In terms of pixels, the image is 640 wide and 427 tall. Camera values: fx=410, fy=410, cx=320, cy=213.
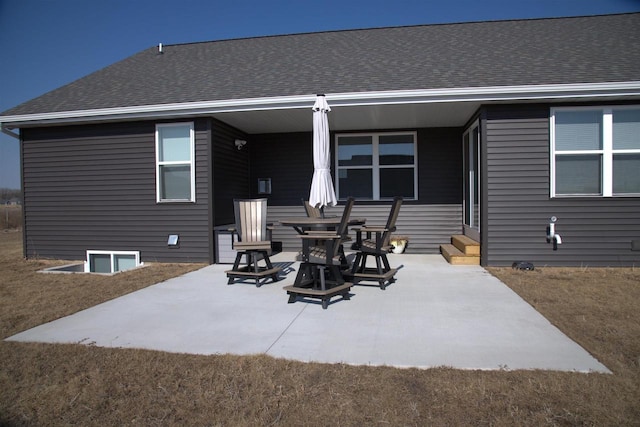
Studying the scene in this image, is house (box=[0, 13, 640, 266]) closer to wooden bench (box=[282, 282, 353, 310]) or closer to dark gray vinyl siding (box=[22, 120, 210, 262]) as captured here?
dark gray vinyl siding (box=[22, 120, 210, 262])

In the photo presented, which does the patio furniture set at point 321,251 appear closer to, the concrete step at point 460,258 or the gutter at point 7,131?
the concrete step at point 460,258

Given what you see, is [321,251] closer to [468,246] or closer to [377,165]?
[468,246]

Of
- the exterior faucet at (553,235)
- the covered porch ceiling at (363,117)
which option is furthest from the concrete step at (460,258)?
the covered porch ceiling at (363,117)

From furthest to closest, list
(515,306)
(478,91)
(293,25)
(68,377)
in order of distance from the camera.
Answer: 1. (293,25)
2. (478,91)
3. (515,306)
4. (68,377)

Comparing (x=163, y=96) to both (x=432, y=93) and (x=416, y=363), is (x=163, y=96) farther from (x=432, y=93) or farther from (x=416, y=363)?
(x=416, y=363)

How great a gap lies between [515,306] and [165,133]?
6055 millimetres

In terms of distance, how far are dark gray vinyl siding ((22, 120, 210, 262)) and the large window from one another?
18.2 ft

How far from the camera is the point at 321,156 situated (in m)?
5.31

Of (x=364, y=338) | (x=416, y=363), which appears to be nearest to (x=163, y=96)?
(x=364, y=338)

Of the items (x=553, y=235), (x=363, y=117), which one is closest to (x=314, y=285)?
(x=363, y=117)

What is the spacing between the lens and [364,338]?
10.7 ft

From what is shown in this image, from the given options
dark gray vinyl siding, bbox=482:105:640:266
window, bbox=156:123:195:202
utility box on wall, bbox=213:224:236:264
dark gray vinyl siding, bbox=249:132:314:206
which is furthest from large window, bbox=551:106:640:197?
window, bbox=156:123:195:202

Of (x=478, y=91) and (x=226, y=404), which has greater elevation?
(x=478, y=91)

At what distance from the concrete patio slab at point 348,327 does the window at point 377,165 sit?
11.1 ft
